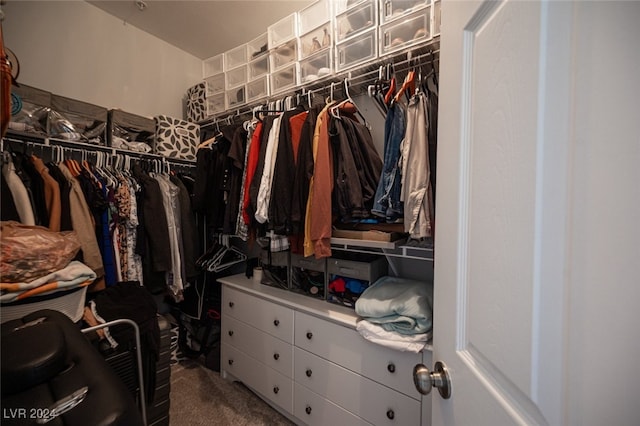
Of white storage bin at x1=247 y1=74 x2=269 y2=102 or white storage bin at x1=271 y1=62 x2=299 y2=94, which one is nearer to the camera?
white storage bin at x1=271 y1=62 x2=299 y2=94

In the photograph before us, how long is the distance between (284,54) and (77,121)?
1516mm

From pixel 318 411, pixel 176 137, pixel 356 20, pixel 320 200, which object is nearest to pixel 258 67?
pixel 356 20

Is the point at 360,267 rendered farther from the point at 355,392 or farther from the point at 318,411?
the point at 318,411

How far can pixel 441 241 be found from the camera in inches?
23.5

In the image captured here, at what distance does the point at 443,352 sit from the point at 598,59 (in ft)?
1.89

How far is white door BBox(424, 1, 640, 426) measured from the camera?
287 mm

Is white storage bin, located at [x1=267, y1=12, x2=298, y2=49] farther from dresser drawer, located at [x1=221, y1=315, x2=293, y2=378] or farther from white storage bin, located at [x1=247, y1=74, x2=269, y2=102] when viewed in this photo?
dresser drawer, located at [x1=221, y1=315, x2=293, y2=378]

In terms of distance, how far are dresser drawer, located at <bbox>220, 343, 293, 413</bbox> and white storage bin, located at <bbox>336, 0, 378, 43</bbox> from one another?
2033mm

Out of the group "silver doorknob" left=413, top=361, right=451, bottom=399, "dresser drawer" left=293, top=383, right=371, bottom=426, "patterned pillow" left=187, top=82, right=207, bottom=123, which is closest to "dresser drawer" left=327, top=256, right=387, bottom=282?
"dresser drawer" left=293, top=383, right=371, bottom=426

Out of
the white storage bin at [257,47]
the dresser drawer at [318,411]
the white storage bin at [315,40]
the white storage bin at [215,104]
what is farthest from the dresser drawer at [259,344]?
the white storage bin at [257,47]

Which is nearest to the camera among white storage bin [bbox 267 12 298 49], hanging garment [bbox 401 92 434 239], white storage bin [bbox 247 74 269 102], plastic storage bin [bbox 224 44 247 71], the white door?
the white door

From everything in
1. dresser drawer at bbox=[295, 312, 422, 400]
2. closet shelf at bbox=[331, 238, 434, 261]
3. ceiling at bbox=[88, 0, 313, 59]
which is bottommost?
dresser drawer at bbox=[295, 312, 422, 400]

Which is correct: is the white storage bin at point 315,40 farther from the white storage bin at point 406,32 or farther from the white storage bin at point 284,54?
the white storage bin at point 406,32

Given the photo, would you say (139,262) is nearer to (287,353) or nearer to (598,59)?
(287,353)
